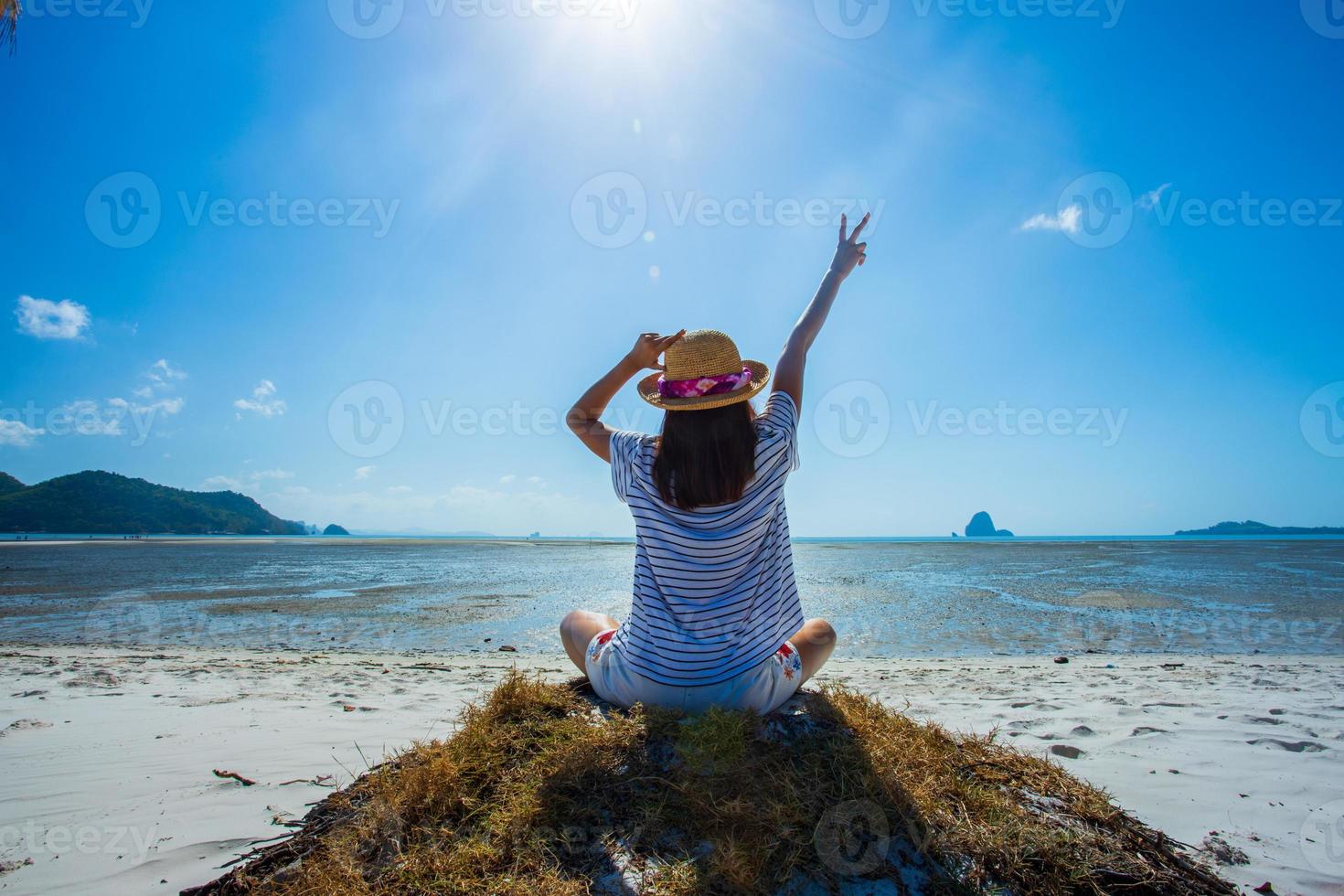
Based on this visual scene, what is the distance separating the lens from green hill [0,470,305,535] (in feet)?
227

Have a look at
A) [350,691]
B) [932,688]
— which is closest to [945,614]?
[932,688]

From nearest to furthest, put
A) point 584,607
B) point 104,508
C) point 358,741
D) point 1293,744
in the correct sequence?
1. point 1293,744
2. point 358,741
3. point 584,607
4. point 104,508

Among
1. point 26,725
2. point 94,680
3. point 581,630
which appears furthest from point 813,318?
point 94,680

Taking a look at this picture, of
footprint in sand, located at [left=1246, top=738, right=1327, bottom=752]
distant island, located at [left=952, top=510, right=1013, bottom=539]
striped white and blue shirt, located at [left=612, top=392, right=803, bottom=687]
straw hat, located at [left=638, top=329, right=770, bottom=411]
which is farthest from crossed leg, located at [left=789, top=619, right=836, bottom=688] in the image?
distant island, located at [left=952, top=510, right=1013, bottom=539]

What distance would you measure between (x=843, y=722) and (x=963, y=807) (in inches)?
26.4

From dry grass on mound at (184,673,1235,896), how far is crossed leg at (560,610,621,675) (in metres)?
0.55

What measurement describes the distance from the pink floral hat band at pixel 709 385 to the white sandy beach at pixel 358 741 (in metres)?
1.93

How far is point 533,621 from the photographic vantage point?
11844 millimetres

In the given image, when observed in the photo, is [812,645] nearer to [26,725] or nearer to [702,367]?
[702,367]

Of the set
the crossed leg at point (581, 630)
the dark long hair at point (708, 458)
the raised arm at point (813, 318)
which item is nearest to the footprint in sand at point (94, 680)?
the crossed leg at point (581, 630)

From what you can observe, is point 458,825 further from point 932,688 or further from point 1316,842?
point 932,688

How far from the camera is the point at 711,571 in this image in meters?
2.72

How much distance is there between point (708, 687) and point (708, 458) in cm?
117

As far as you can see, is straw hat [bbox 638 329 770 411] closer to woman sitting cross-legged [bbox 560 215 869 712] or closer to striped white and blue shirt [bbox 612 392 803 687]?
woman sitting cross-legged [bbox 560 215 869 712]
